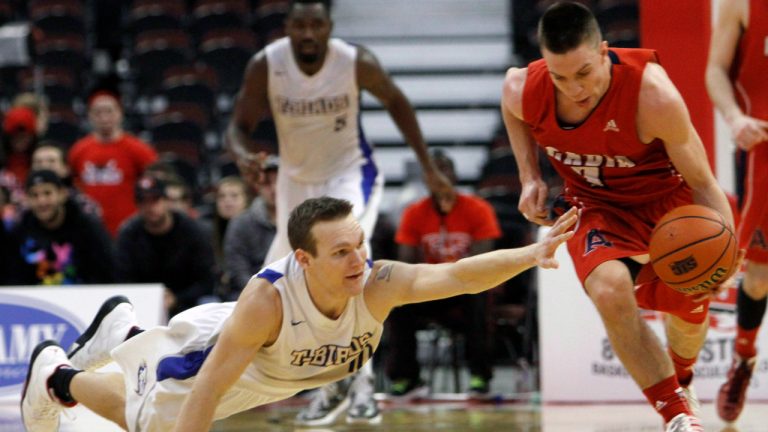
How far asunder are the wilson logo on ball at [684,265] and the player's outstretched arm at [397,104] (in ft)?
6.90

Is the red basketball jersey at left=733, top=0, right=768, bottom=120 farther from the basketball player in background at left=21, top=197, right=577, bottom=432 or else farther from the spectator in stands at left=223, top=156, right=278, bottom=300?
the spectator in stands at left=223, top=156, right=278, bottom=300

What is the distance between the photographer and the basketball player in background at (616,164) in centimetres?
408

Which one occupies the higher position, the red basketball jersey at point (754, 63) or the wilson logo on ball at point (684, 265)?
the red basketball jersey at point (754, 63)

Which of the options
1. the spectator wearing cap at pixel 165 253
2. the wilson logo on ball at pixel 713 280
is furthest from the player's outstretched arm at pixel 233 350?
the spectator wearing cap at pixel 165 253

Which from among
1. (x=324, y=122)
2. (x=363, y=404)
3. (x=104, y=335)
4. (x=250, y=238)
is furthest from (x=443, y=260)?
(x=104, y=335)

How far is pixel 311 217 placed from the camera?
4102 mm

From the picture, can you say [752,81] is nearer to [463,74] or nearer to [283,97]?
[283,97]

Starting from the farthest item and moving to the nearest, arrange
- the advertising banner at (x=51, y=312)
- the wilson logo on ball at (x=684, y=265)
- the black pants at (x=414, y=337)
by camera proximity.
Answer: the black pants at (x=414, y=337), the advertising banner at (x=51, y=312), the wilson logo on ball at (x=684, y=265)

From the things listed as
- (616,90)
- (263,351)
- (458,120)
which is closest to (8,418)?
(263,351)

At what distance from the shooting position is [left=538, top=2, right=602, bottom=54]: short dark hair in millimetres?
3988

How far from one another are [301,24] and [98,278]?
2730 millimetres

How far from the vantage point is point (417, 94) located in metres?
12.3

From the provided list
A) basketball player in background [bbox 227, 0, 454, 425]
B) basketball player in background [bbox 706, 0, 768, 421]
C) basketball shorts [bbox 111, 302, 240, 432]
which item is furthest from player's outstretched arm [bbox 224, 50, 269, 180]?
basketball player in background [bbox 706, 0, 768, 421]

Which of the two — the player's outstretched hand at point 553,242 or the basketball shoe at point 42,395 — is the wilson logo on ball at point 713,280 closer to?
the player's outstretched hand at point 553,242
